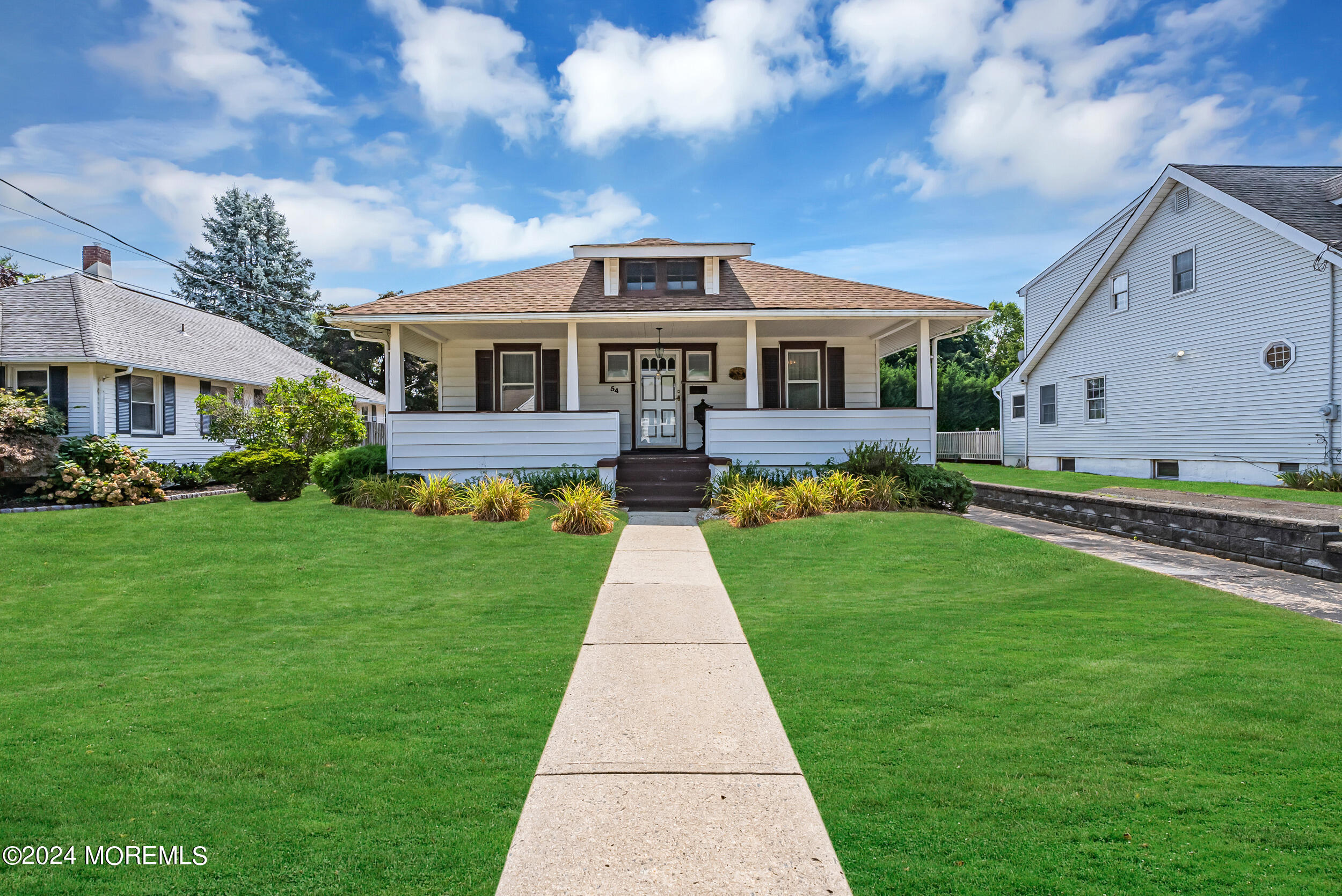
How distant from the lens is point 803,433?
13.9 metres

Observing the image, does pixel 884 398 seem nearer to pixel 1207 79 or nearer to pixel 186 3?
pixel 1207 79

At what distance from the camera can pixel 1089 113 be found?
15.6 m

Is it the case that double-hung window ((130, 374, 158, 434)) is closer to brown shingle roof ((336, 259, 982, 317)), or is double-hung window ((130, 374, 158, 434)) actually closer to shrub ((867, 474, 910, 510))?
brown shingle roof ((336, 259, 982, 317))

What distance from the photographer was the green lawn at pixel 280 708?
2.62 meters

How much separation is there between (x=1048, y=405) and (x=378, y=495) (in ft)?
70.2

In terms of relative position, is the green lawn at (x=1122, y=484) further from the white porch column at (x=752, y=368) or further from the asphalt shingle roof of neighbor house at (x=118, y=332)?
the asphalt shingle roof of neighbor house at (x=118, y=332)

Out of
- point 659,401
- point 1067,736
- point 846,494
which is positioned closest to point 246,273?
point 659,401

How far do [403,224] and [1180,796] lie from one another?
2288 cm

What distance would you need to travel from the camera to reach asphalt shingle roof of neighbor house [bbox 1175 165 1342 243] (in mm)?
14859

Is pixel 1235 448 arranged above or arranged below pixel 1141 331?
below

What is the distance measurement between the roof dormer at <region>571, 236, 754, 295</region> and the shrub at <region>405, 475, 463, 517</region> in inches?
241

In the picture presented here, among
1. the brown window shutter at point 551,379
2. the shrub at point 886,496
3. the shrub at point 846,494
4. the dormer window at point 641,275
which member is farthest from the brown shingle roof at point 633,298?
the shrub at point 846,494

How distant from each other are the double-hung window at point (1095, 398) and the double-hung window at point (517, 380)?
16.9 meters

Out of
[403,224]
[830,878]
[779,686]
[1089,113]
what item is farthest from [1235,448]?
[403,224]
